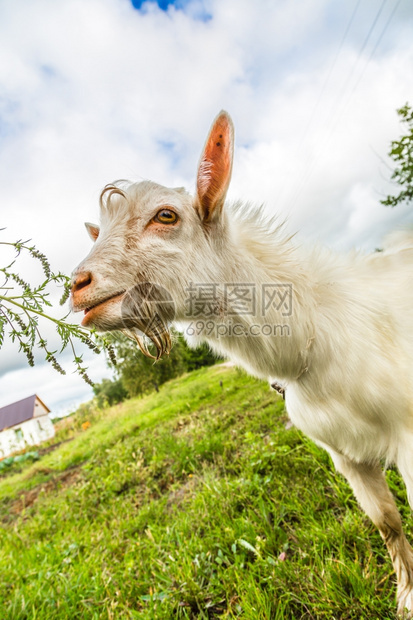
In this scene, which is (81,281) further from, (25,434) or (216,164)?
(25,434)

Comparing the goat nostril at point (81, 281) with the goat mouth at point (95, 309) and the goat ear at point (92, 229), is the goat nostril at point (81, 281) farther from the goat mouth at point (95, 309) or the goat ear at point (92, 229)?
the goat ear at point (92, 229)

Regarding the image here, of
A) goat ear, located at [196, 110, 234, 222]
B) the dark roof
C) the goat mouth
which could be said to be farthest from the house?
goat ear, located at [196, 110, 234, 222]

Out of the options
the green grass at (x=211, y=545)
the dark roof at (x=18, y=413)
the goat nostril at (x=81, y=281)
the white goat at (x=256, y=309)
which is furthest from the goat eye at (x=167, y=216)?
the dark roof at (x=18, y=413)

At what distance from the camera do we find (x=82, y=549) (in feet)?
11.0

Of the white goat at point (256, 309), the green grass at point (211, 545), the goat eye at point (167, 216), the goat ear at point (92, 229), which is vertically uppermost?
the goat ear at point (92, 229)

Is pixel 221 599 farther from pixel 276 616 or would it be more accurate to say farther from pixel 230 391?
pixel 230 391

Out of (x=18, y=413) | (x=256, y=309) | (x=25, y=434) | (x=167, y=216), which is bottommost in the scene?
(x=25, y=434)

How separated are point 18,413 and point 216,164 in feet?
50.0

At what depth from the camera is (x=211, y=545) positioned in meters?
2.40

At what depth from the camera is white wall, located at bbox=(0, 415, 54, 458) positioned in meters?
12.8

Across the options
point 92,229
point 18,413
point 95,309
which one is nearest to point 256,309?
point 95,309

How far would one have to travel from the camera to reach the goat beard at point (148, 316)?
1445mm

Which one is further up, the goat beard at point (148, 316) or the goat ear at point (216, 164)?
the goat ear at point (216, 164)

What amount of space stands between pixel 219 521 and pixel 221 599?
739 mm
